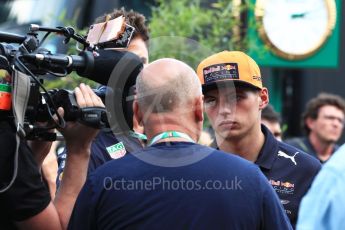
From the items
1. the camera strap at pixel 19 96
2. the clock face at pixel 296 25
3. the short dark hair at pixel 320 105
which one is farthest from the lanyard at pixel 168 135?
the short dark hair at pixel 320 105

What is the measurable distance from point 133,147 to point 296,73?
6912 millimetres

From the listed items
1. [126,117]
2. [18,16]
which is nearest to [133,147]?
[126,117]

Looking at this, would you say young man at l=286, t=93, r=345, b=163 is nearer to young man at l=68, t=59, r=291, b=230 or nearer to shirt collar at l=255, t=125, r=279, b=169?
Result: shirt collar at l=255, t=125, r=279, b=169

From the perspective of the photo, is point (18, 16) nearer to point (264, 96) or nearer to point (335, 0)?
point (335, 0)

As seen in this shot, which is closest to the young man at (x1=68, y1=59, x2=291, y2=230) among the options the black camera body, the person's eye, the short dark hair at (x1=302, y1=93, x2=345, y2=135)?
the black camera body

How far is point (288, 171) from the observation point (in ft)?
11.7

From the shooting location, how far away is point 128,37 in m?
2.89

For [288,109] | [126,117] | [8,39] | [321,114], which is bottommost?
[288,109]

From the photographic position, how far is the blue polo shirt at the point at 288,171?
11.3 feet

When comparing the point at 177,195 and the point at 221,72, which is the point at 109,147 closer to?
the point at 221,72

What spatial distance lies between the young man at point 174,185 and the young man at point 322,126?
453cm

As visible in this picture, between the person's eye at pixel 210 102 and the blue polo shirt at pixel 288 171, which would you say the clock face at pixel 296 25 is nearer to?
the person's eye at pixel 210 102

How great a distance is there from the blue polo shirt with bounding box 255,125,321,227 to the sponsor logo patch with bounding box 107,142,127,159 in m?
0.69

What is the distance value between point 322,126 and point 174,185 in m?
4.87
